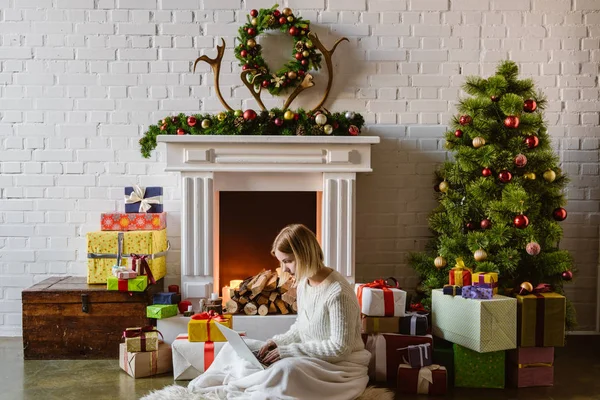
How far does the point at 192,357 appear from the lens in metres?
3.41

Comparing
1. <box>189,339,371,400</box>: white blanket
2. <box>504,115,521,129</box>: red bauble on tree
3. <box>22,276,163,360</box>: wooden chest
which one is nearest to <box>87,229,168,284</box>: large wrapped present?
<box>22,276,163,360</box>: wooden chest

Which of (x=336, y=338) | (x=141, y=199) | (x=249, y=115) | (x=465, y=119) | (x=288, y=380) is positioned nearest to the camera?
(x=288, y=380)

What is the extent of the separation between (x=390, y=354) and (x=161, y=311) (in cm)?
135

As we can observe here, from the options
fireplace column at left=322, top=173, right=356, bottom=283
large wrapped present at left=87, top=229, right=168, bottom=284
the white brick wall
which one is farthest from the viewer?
the white brick wall

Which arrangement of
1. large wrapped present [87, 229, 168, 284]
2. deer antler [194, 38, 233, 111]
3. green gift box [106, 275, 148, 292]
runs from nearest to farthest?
green gift box [106, 275, 148, 292] → large wrapped present [87, 229, 168, 284] → deer antler [194, 38, 233, 111]

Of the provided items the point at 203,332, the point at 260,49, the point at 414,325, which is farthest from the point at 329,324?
the point at 260,49

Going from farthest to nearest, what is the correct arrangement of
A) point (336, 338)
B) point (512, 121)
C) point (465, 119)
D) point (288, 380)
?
point (465, 119) → point (512, 121) → point (336, 338) → point (288, 380)

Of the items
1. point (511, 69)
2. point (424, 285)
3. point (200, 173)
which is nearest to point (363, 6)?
point (511, 69)

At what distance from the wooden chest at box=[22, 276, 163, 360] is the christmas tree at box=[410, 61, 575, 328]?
1895 millimetres

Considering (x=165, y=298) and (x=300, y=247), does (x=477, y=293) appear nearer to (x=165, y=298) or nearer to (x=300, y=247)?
(x=300, y=247)

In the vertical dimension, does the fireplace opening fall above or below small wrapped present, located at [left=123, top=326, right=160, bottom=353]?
above

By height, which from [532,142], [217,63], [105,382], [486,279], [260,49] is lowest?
[105,382]

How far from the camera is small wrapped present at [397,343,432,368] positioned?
10.8ft

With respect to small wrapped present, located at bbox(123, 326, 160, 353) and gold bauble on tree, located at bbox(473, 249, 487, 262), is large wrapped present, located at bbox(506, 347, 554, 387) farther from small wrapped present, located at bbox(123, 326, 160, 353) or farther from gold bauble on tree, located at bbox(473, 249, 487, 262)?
small wrapped present, located at bbox(123, 326, 160, 353)
